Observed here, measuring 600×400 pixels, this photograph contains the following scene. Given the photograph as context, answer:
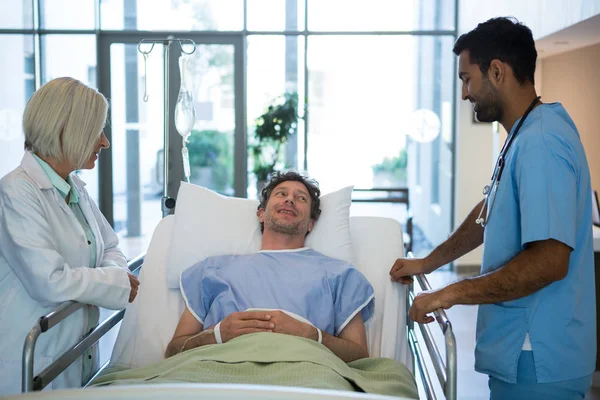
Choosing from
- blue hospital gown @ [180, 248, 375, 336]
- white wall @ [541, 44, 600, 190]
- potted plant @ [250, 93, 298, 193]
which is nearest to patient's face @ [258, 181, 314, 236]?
blue hospital gown @ [180, 248, 375, 336]

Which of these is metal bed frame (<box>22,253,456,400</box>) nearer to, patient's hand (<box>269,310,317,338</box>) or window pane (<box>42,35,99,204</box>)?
patient's hand (<box>269,310,317,338</box>)

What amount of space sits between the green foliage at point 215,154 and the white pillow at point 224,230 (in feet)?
12.7

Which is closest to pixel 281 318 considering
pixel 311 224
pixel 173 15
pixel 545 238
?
pixel 311 224

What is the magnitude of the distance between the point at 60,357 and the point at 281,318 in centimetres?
64

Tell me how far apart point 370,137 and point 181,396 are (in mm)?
5218

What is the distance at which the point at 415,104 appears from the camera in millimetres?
6516

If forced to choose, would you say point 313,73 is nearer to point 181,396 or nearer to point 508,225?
point 508,225

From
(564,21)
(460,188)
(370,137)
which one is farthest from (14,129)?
(564,21)

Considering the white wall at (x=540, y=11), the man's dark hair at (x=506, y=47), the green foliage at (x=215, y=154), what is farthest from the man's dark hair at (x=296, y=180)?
the green foliage at (x=215, y=154)

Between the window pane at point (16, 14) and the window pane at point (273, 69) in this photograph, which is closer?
the window pane at point (16, 14)

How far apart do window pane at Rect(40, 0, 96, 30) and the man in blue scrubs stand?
16.8 feet

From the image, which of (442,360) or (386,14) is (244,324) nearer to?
(442,360)

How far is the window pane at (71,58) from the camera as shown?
21.3ft

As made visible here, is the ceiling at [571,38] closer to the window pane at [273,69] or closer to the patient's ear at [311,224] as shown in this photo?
the patient's ear at [311,224]
